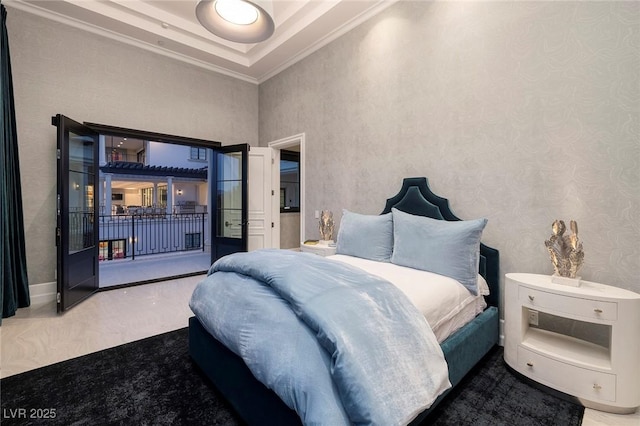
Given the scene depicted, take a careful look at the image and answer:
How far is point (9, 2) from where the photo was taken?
10.4 feet

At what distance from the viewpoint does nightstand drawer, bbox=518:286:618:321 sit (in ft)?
5.24

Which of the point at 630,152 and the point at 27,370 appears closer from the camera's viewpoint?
the point at 630,152

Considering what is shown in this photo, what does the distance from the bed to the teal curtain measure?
8.06 feet

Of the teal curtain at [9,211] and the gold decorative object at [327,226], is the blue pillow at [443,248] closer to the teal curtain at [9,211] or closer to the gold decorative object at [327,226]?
the gold decorative object at [327,226]

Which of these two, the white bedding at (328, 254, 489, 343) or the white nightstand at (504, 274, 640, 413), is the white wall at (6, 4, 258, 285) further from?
the white nightstand at (504, 274, 640, 413)

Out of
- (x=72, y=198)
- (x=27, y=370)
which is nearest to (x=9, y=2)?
(x=72, y=198)

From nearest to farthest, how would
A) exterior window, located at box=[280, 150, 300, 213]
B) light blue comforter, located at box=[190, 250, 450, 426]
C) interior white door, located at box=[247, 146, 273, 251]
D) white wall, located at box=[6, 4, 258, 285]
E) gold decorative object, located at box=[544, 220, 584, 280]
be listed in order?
light blue comforter, located at box=[190, 250, 450, 426] → gold decorative object, located at box=[544, 220, 584, 280] → white wall, located at box=[6, 4, 258, 285] → interior white door, located at box=[247, 146, 273, 251] → exterior window, located at box=[280, 150, 300, 213]

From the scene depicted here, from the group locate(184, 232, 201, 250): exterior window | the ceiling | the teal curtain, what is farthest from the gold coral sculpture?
locate(184, 232, 201, 250): exterior window

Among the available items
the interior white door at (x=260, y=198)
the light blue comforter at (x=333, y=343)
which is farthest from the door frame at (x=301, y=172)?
the light blue comforter at (x=333, y=343)

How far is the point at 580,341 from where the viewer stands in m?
1.93

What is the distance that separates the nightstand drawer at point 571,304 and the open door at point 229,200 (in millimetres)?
3581

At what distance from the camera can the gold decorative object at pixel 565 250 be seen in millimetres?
1863

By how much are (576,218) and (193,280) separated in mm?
4614

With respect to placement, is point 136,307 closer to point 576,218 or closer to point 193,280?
point 193,280
